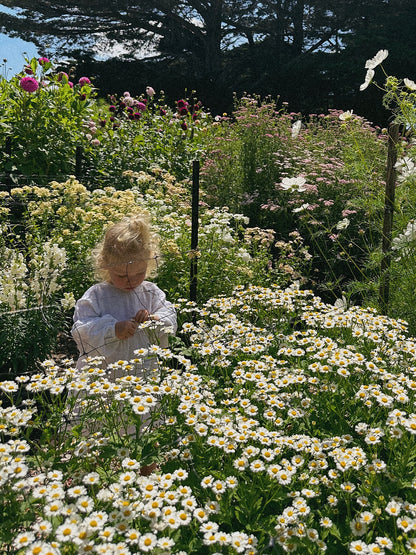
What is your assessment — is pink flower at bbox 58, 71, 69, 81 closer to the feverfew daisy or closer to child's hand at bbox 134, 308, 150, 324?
child's hand at bbox 134, 308, 150, 324

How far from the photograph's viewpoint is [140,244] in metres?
2.38

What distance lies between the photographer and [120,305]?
2422mm

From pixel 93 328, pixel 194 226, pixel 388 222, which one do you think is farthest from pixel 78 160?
pixel 93 328

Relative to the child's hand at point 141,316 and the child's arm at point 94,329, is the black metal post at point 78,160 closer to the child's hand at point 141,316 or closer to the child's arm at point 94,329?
the child's arm at point 94,329

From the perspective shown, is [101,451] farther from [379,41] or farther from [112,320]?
[379,41]

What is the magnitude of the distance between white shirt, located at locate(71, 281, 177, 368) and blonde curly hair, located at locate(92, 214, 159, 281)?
11 centimetres

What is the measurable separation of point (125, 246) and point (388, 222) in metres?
2.08

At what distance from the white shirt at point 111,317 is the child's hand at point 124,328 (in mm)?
41

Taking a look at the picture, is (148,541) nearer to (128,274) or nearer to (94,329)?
(94,329)

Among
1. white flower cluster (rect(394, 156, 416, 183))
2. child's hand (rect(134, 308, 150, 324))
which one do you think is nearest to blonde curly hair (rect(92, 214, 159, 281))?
child's hand (rect(134, 308, 150, 324))

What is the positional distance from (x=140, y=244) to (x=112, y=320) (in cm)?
39

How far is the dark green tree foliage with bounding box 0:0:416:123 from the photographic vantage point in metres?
16.2

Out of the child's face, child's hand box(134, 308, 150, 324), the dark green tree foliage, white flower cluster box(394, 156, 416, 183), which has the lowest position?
child's hand box(134, 308, 150, 324)

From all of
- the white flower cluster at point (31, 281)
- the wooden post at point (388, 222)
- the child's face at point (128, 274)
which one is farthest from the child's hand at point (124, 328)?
the wooden post at point (388, 222)
